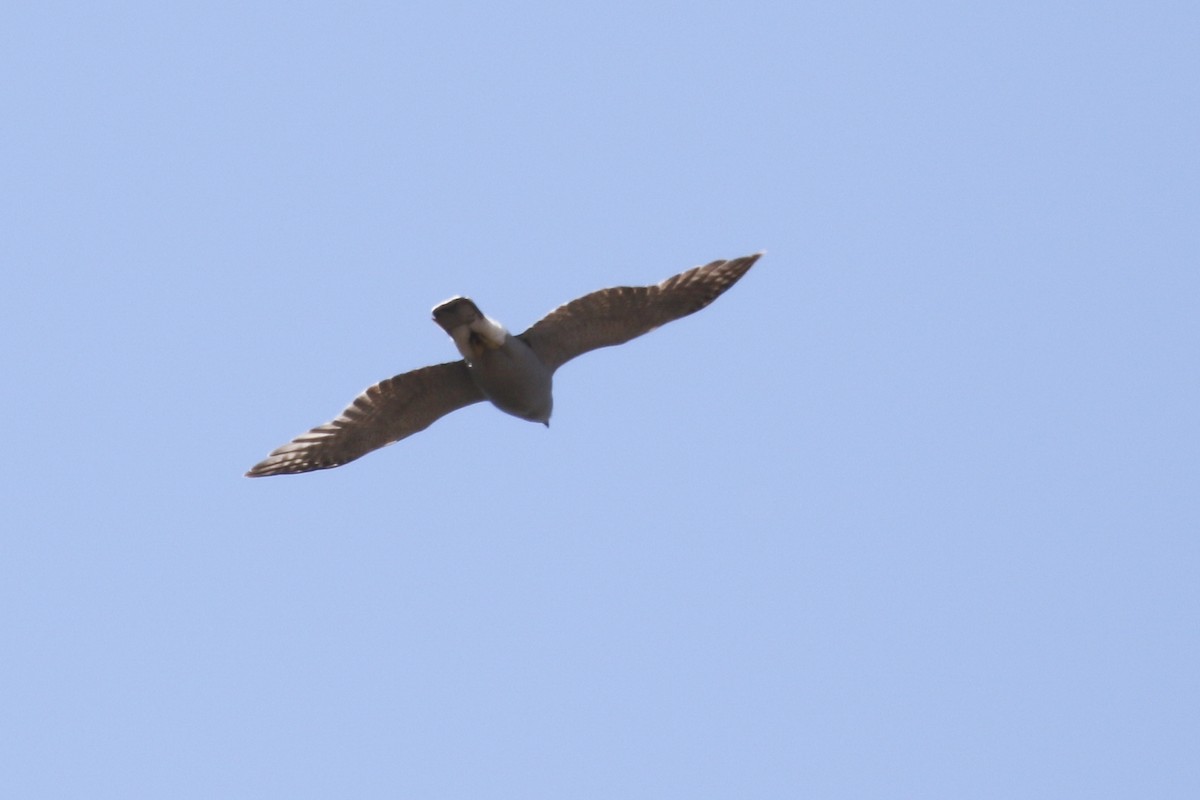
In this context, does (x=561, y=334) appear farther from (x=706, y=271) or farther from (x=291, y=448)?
(x=291, y=448)

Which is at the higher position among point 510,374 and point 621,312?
point 621,312

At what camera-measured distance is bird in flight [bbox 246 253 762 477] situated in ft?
62.0

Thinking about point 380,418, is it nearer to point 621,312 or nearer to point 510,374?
point 510,374

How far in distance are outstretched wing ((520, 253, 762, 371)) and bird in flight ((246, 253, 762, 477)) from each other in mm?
10

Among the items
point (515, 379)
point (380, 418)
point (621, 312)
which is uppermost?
point (380, 418)

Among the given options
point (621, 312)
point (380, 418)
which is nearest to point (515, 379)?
point (621, 312)

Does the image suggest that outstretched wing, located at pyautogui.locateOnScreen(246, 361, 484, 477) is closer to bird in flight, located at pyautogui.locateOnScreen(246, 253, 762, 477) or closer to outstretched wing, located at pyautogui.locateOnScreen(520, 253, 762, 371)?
bird in flight, located at pyautogui.locateOnScreen(246, 253, 762, 477)

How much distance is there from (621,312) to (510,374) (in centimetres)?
133

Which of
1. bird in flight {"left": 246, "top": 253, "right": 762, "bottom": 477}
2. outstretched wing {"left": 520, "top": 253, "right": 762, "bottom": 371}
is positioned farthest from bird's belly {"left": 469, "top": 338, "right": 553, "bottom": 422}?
outstretched wing {"left": 520, "top": 253, "right": 762, "bottom": 371}

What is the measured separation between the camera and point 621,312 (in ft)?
62.7

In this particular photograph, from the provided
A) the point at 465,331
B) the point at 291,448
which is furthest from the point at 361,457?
the point at 465,331

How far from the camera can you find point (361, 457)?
1964 centimetres

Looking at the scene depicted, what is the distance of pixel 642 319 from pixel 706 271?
2.73 ft

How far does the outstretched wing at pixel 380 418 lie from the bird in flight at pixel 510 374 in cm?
1
